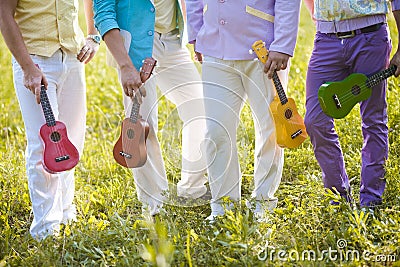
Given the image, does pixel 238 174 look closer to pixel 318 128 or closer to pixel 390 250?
pixel 318 128

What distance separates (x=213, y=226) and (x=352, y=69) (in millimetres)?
1150

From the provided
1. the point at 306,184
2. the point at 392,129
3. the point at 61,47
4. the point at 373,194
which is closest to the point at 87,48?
the point at 61,47

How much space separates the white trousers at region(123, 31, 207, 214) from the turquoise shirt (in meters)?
0.14

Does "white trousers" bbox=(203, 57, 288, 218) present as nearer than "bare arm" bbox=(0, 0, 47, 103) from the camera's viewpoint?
No

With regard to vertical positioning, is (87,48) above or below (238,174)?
above

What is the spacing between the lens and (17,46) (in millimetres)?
3426

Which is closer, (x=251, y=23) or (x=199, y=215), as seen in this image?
(x=251, y=23)

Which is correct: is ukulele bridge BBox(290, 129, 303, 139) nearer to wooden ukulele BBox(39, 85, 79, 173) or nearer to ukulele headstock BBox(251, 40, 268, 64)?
ukulele headstock BBox(251, 40, 268, 64)

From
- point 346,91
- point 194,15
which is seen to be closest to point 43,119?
point 194,15

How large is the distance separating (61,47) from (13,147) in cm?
166

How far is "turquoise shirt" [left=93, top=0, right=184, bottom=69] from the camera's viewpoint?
3634mm

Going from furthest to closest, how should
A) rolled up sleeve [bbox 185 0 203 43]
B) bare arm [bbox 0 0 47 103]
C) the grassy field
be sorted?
1. rolled up sleeve [bbox 185 0 203 43]
2. bare arm [bbox 0 0 47 103]
3. the grassy field

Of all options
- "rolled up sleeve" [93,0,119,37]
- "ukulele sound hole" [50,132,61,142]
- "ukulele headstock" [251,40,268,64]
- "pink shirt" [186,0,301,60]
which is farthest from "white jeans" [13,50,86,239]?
"ukulele headstock" [251,40,268,64]

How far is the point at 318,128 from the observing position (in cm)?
361
